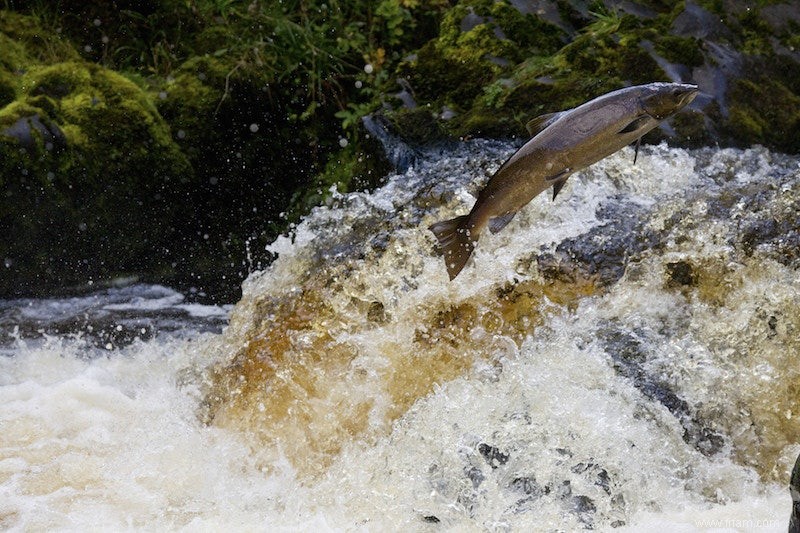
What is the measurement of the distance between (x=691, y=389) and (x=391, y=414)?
46.4 inches

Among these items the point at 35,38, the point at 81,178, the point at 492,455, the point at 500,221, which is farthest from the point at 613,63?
the point at 35,38

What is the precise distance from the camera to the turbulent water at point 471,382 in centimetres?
313

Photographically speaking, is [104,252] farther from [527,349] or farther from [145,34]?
[527,349]

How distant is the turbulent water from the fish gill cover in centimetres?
1

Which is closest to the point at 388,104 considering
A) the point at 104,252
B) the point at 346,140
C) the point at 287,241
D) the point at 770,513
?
the point at 346,140

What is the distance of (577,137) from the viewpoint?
2828mm

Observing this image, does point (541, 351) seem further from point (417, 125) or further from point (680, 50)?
point (680, 50)

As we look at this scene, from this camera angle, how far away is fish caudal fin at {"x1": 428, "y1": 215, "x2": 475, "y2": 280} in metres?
3.23

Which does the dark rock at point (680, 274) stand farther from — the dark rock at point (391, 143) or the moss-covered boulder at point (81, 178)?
the moss-covered boulder at point (81, 178)

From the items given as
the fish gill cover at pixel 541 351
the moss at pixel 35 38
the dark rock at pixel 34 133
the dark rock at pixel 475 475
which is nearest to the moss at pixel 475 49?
the fish gill cover at pixel 541 351

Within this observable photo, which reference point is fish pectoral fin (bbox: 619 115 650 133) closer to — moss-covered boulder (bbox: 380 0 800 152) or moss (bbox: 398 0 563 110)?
moss-covered boulder (bbox: 380 0 800 152)

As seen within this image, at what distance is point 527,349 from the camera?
3.71 m

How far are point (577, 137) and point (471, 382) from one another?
123 cm

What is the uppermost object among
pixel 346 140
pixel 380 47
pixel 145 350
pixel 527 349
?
pixel 380 47
